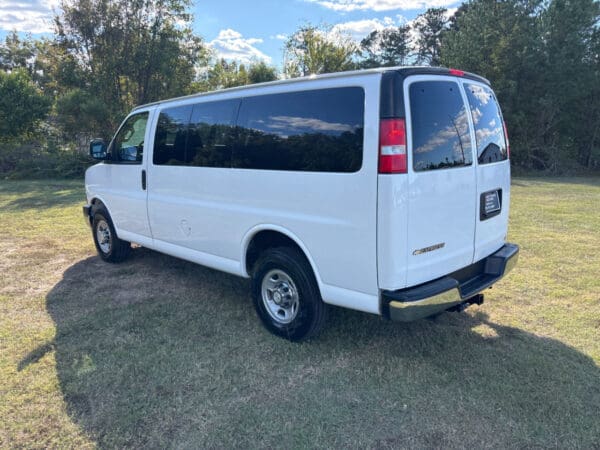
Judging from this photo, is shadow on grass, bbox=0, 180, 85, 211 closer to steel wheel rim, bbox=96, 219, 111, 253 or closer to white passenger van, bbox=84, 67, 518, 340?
steel wheel rim, bbox=96, 219, 111, 253

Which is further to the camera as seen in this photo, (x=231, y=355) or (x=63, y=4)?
(x=63, y=4)

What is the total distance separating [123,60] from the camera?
62.4 ft

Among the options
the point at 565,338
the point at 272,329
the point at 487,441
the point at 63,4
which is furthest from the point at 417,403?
the point at 63,4

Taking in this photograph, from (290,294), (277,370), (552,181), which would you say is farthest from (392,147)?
(552,181)

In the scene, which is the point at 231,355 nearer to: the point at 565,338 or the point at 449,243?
the point at 449,243

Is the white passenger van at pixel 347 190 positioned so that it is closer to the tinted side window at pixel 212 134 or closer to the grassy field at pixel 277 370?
the tinted side window at pixel 212 134

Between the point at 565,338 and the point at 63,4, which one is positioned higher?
the point at 63,4

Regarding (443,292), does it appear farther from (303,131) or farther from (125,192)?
(125,192)

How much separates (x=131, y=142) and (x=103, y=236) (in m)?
1.65

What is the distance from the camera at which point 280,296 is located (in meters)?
3.76

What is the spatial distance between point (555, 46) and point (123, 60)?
20341 millimetres

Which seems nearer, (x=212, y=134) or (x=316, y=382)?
(x=316, y=382)

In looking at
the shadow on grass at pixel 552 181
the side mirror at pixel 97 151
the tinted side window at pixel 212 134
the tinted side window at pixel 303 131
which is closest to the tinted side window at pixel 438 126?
the tinted side window at pixel 303 131


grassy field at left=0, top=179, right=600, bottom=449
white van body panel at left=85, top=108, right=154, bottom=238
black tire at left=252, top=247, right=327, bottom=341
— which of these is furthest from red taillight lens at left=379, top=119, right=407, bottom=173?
white van body panel at left=85, top=108, right=154, bottom=238
